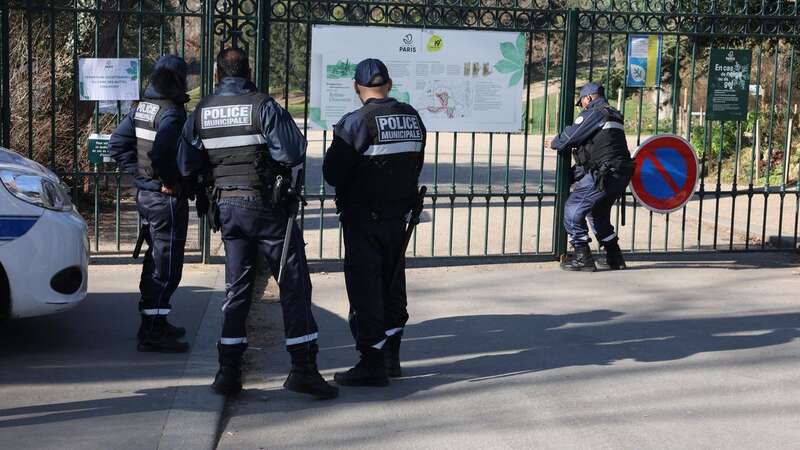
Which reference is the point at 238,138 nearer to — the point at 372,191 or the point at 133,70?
the point at 372,191

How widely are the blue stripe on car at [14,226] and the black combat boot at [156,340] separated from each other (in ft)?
3.12

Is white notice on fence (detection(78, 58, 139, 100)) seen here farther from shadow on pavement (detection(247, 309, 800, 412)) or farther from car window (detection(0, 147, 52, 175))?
shadow on pavement (detection(247, 309, 800, 412))

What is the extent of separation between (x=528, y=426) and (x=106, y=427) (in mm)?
2092

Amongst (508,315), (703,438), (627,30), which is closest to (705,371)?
(703,438)

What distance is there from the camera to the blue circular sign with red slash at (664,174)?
9.95 meters

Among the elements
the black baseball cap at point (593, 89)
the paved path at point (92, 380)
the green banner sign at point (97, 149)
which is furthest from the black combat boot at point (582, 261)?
the green banner sign at point (97, 149)

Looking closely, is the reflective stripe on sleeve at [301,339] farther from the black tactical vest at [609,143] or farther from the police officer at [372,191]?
the black tactical vest at [609,143]

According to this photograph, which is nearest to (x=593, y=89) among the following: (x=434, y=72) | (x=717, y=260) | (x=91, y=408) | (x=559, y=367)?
(x=434, y=72)

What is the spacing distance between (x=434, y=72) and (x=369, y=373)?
13.2 feet

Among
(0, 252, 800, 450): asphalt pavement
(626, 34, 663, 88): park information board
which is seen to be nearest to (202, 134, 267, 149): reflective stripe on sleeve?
(0, 252, 800, 450): asphalt pavement

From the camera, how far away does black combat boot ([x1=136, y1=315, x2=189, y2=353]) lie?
6.75m

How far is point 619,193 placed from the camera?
32.0 ft

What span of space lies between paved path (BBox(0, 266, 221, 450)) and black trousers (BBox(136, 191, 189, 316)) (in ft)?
1.14

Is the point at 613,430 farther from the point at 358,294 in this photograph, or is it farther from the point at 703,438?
the point at 358,294
